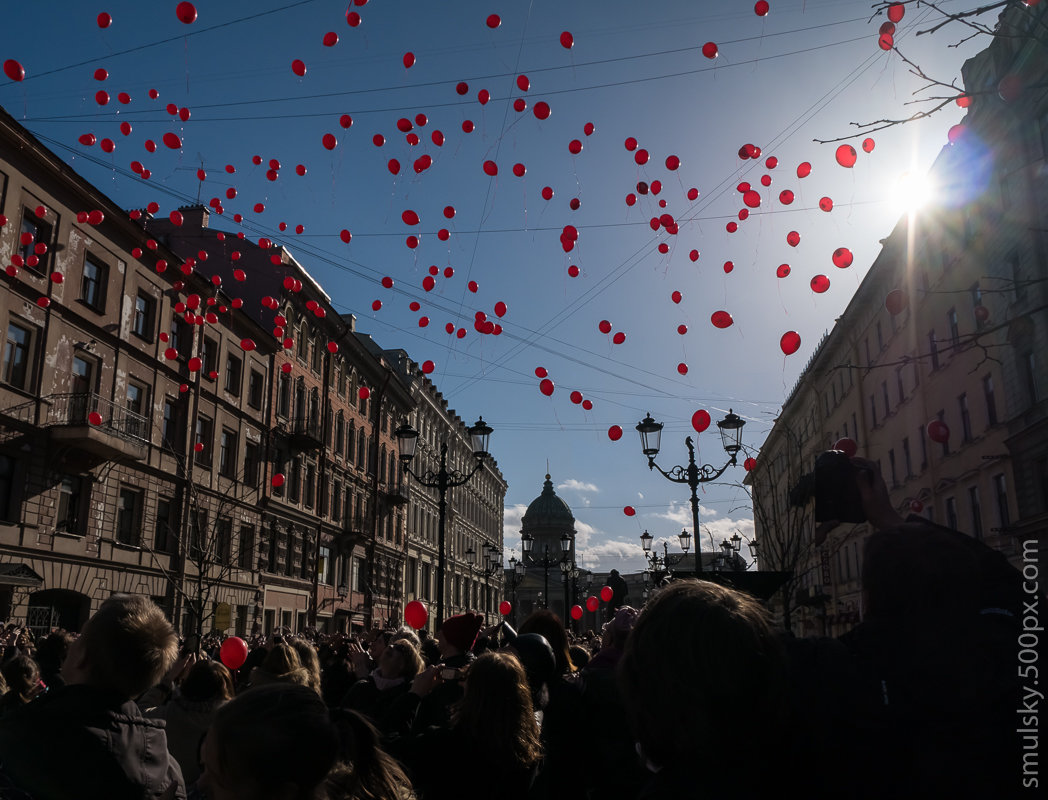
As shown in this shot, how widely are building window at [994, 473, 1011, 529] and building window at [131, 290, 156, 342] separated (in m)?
27.7

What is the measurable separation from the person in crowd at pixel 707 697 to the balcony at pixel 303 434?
36.4 m

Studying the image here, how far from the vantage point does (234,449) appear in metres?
32.4

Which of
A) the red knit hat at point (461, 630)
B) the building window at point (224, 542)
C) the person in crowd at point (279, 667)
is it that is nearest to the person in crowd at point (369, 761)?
the red knit hat at point (461, 630)

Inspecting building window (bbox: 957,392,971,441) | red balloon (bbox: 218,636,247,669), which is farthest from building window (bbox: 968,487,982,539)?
red balloon (bbox: 218,636,247,669)

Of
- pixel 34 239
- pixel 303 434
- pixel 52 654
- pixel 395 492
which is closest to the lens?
pixel 52 654

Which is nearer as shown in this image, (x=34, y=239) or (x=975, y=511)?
(x=34, y=239)

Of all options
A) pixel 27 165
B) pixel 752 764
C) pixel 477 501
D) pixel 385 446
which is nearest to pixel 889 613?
pixel 752 764

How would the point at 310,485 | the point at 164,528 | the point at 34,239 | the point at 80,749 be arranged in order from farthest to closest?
1. the point at 310,485
2. the point at 164,528
3. the point at 34,239
4. the point at 80,749

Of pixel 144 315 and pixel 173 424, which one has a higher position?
pixel 144 315

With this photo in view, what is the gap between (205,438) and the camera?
99.8 ft

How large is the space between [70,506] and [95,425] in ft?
8.41

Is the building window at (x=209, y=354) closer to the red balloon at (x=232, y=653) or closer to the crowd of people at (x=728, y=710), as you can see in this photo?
the red balloon at (x=232, y=653)

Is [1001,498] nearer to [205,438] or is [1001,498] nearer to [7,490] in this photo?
[205,438]

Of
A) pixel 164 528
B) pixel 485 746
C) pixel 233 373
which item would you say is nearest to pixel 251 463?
pixel 233 373
